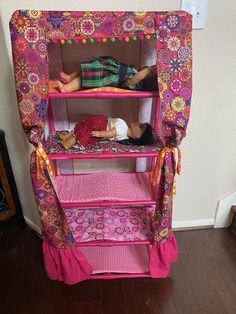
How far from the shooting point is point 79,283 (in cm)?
138

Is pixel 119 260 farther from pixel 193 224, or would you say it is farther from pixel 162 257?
pixel 193 224

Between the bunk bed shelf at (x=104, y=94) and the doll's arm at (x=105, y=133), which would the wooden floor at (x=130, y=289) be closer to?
the doll's arm at (x=105, y=133)

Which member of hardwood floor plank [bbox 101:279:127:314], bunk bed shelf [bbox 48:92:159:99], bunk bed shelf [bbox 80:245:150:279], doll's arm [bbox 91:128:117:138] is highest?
bunk bed shelf [bbox 48:92:159:99]

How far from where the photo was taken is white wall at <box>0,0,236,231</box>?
3.65ft

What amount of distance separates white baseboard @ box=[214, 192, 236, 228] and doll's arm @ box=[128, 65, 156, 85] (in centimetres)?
108

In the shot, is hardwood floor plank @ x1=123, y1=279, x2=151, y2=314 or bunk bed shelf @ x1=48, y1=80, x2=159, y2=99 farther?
hardwood floor plank @ x1=123, y1=279, x2=151, y2=314

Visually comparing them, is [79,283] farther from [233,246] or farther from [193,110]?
[193,110]

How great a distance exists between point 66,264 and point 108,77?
944 millimetres

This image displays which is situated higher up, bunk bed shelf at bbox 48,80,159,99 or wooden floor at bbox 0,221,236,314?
bunk bed shelf at bbox 48,80,159,99

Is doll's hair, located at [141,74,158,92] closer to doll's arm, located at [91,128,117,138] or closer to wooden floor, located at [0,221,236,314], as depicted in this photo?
doll's arm, located at [91,128,117,138]

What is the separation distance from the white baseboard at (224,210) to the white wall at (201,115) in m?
0.03

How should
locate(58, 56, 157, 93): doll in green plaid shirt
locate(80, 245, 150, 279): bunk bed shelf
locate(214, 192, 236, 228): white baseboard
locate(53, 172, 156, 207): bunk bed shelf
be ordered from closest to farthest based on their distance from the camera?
locate(58, 56, 157, 93): doll in green plaid shirt → locate(53, 172, 156, 207): bunk bed shelf → locate(80, 245, 150, 279): bunk bed shelf → locate(214, 192, 236, 228): white baseboard

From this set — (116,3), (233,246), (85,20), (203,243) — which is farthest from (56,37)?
(233,246)

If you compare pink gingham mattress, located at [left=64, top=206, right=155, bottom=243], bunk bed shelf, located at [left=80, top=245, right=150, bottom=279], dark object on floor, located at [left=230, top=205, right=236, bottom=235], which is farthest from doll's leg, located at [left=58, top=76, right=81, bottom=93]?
dark object on floor, located at [left=230, top=205, right=236, bottom=235]
